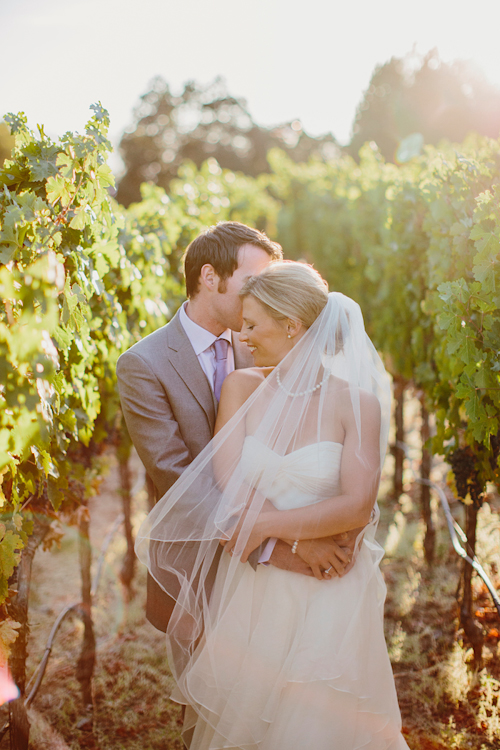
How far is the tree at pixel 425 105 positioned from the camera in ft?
106

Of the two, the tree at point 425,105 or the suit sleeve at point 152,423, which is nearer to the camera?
the suit sleeve at point 152,423

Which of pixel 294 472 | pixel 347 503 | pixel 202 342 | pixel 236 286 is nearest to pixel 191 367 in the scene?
pixel 202 342

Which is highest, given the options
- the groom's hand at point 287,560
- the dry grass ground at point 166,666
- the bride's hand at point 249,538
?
the bride's hand at point 249,538

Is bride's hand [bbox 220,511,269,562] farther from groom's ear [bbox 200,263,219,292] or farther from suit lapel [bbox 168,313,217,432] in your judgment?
groom's ear [bbox 200,263,219,292]

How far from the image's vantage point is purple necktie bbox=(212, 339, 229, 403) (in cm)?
255

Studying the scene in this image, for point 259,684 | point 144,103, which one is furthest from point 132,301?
point 144,103

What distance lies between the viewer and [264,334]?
7.18ft

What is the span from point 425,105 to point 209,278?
4023 centimetres

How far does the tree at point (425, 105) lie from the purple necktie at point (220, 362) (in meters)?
33.9

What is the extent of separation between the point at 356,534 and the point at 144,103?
1646 inches

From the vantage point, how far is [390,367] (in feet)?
19.6

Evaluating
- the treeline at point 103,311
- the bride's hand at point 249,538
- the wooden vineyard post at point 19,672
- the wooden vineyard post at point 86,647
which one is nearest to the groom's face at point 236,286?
the treeline at point 103,311

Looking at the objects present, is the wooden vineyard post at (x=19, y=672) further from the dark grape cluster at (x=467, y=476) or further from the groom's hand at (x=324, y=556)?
the dark grape cluster at (x=467, y=476)

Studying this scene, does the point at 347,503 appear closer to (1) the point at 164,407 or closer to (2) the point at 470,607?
(1) the point at 164,407
